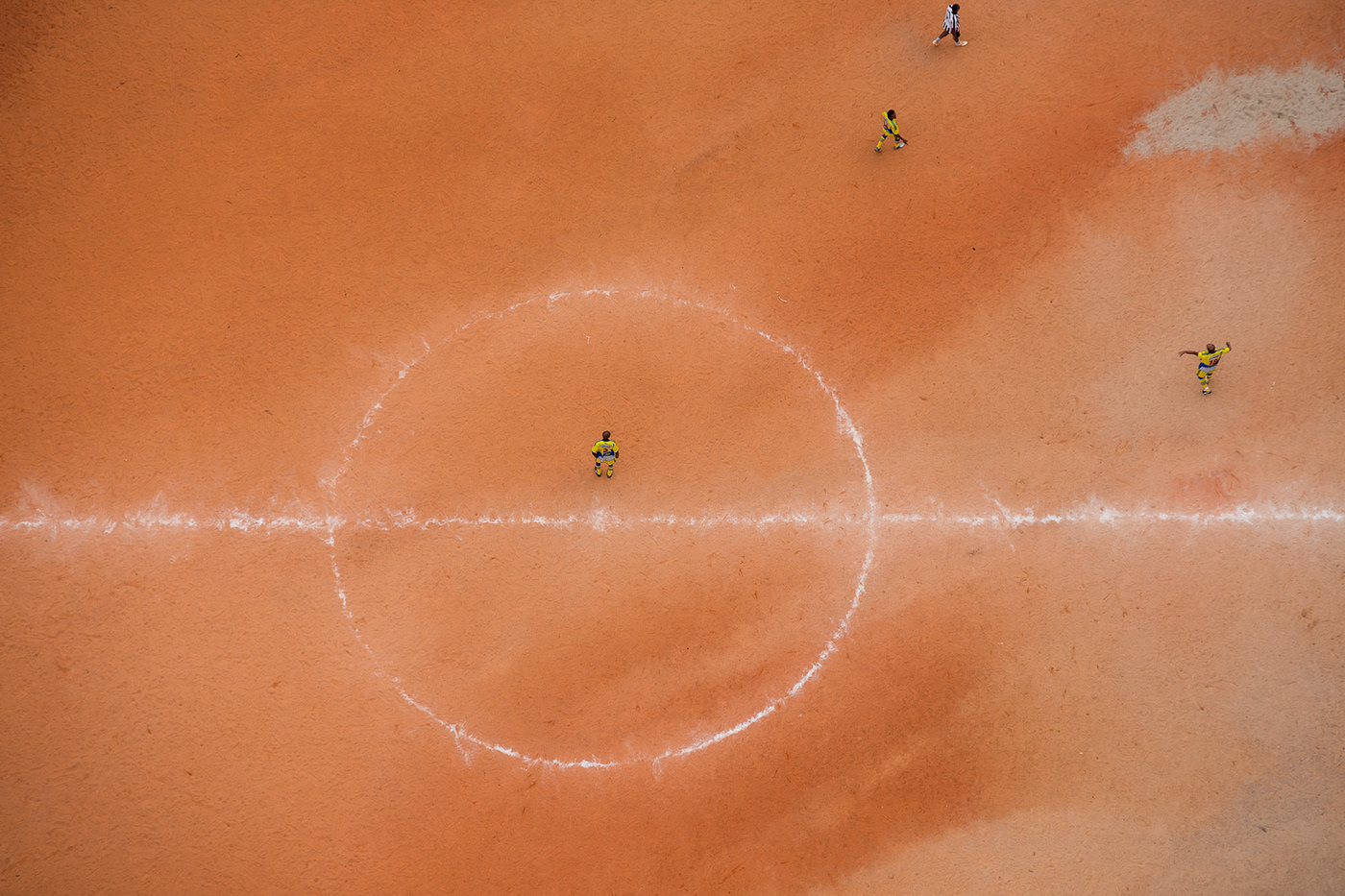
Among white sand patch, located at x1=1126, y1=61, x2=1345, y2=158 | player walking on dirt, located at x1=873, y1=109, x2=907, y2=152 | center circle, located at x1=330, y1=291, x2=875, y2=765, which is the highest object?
white sand patch, located at x1=1126, y1=61, x2=1345, y2=158

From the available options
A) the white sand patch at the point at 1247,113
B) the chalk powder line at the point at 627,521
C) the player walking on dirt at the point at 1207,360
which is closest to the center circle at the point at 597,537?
the chalk powder line at the point at 627,521

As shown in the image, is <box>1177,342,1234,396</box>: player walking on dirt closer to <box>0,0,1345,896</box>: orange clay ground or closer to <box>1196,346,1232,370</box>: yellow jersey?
<box>1196,346,1232,370</box>: yellow jersey

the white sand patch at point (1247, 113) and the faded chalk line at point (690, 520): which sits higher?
the white sand patch at point (1247, 113)

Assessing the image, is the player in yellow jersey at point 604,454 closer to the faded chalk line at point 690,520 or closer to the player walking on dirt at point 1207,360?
the faded chalk line at point 690,520

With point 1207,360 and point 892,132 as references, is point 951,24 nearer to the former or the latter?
point 892,132

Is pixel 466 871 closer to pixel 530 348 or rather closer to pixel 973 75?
pixel 530 348

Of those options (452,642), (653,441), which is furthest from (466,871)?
(653,441)

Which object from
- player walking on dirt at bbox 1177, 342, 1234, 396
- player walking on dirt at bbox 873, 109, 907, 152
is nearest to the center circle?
player walking on dirt at bbox 873, 109, 907, 152
